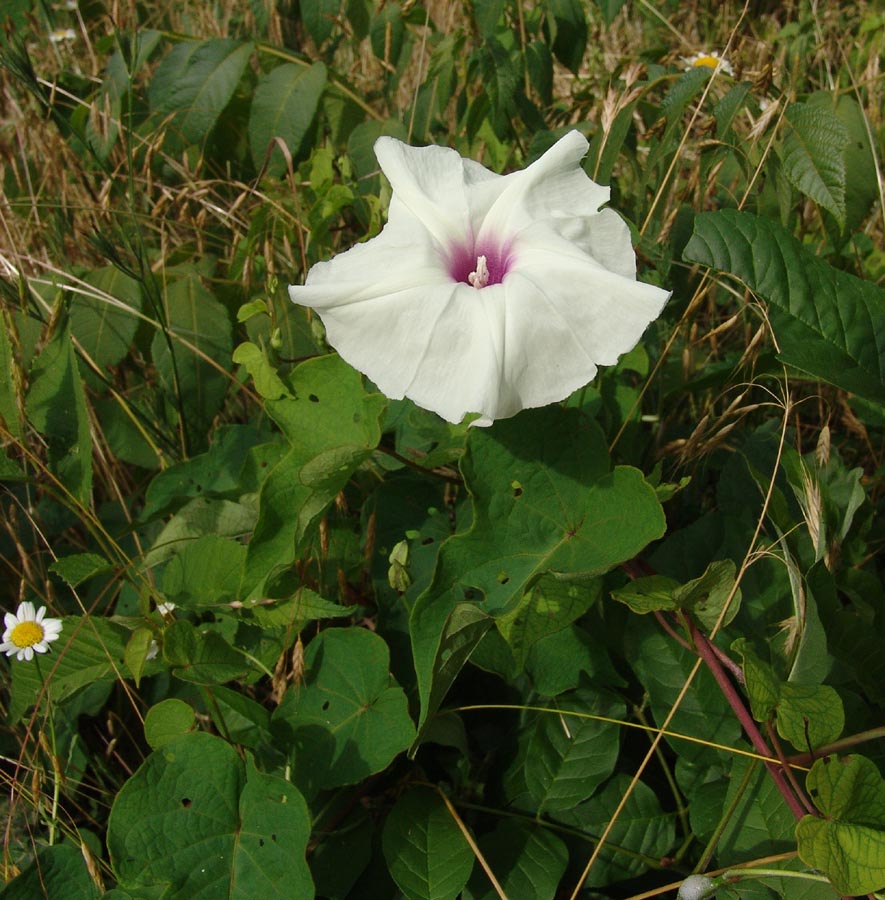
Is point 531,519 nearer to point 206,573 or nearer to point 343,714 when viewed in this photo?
point 343,714

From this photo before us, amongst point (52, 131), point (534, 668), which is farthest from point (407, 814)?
point (52, 131)

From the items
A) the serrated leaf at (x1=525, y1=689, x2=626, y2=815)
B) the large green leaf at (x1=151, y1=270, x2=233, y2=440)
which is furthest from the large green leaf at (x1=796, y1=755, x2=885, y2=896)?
the large green leaf at (x1=151, y1=270, x2=233, y2=440)

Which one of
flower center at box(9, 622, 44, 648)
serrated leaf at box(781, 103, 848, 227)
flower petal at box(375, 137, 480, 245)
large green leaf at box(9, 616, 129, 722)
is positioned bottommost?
large green leaf at box(9, 616, 129, 722)

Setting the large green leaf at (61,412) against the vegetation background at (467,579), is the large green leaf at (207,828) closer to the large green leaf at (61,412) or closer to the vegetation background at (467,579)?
the vegetation background at (467,579)

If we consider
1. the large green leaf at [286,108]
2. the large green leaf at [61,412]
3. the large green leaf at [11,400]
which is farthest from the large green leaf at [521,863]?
the large green leaf at [286,108]

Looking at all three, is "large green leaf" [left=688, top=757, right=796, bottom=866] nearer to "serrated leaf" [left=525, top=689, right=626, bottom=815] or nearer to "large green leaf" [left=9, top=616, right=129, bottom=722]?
"serrated leaf" [left=525, top=689, right=626, bottom=815]

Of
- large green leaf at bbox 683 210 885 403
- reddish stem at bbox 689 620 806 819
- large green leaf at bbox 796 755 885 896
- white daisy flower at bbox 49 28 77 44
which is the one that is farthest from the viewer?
white daisy flower at bbox 49 28 77 44

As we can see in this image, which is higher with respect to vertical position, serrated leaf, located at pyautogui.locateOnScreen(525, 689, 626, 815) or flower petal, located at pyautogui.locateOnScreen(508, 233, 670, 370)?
flower petal, located at pyautogui.locateOnScreen(508, 233, 670, 370)
